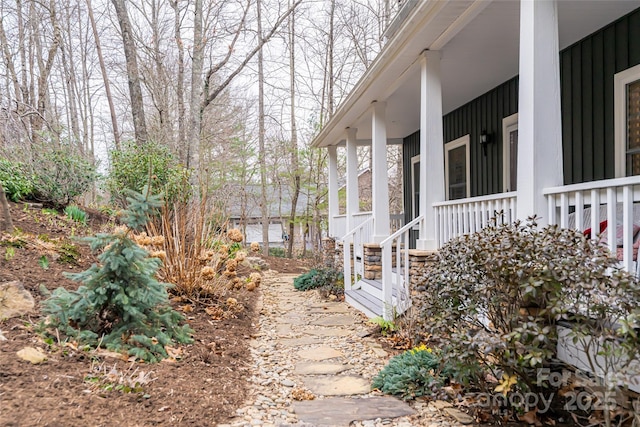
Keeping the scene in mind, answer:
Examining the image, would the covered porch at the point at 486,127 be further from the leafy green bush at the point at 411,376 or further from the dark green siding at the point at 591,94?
the leafy green bush at the point at 411,376

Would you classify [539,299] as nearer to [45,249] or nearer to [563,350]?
[563,350]

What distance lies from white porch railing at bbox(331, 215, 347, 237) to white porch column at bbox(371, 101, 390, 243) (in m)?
2.59

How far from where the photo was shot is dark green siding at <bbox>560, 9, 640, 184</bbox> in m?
4.04

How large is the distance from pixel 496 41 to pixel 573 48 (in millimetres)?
1073

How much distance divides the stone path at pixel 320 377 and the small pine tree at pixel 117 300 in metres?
0.83

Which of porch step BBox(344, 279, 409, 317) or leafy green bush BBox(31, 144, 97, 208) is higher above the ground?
leafy green bush BBox(31, 144, 97, 208)

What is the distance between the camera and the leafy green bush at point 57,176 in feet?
22.8

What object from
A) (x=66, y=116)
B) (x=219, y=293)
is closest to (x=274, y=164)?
(x=66, y=116)

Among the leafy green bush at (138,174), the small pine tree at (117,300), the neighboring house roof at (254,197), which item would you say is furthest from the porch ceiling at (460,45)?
the neighboring house roof at (254,197)

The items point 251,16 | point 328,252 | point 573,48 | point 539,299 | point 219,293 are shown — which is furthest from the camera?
point 251,16

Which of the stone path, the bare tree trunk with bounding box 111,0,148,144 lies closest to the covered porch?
the stone path

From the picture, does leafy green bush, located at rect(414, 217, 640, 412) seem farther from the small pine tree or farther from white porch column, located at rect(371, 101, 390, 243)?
white porch column, located at rect(371, 101, 390, 243)

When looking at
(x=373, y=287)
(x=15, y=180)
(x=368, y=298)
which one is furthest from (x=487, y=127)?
(x=15, y=180)

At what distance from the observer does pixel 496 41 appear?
4289mm
